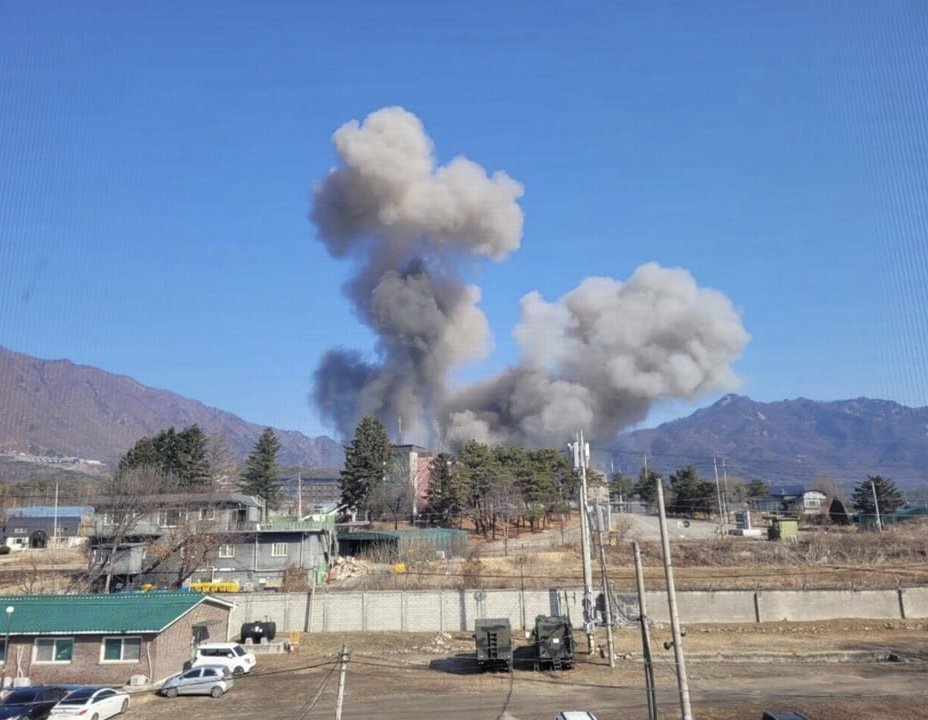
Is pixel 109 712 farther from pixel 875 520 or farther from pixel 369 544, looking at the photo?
pixel 875 520

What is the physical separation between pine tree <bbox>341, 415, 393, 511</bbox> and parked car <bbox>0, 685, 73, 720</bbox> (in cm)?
4900

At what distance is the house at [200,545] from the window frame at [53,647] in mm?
17124

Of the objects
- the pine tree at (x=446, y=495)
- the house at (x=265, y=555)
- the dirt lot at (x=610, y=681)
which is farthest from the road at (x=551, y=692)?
the pine tree at (x=446, y=495)

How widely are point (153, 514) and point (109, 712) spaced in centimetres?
3166

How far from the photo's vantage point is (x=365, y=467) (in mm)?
72125

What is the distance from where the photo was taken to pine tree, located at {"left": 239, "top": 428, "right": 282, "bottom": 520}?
7600 cm

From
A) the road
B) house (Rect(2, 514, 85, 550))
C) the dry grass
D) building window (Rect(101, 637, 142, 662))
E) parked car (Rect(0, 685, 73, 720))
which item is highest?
house (Rect(2, 514, 85, 550))

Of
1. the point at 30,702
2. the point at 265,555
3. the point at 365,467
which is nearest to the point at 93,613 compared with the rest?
the point at 30,702

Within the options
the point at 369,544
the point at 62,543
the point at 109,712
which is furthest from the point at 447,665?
the point at 62,543

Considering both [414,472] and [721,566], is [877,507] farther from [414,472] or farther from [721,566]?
[414,472]

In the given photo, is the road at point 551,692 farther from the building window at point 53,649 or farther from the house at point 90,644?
the building window at point 53,649

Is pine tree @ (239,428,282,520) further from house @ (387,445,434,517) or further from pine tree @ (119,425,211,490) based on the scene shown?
house @ (387,445,434,517)

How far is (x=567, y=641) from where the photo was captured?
27.6 meters

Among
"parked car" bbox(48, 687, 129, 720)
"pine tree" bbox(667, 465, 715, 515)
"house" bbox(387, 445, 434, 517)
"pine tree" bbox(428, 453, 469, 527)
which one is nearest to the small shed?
"pine tree" bbox(428, 453, 469, 527)
